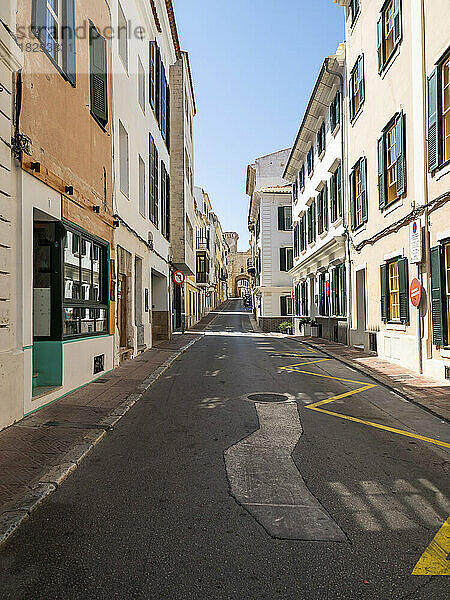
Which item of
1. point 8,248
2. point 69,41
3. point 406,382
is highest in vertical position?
point 69,41

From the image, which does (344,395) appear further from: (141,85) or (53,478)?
(141,85)

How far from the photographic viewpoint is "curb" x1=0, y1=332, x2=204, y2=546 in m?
3.78

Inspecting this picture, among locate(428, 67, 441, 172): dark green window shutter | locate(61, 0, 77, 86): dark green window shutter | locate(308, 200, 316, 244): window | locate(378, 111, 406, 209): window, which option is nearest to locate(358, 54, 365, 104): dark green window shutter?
locate(378, 111, 406, 209): window

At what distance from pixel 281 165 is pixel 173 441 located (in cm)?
4153

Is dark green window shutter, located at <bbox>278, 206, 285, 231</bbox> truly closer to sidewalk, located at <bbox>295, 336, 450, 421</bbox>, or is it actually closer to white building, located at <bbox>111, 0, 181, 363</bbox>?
white building, located at <bbox>111, 0, 181, 363</bbox>

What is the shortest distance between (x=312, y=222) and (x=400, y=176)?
14223 millimetres

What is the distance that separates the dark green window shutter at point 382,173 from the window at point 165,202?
9.63 metres

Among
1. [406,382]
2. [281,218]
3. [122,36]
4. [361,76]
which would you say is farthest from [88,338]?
[281,218]

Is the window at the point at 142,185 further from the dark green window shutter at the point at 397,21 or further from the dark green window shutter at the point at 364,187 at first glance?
the dark green window shutter at the point at 397,21

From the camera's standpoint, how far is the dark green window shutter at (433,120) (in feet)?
33.4

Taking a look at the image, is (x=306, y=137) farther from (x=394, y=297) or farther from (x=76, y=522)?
(x=76, y=522)

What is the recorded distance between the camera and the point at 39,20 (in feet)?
24.7

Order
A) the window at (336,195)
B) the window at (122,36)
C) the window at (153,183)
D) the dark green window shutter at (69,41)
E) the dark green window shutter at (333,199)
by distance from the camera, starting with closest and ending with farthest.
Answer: the dark green window shutter at (69,41) < the window at (122,36) < the window at (153,183) < the window at (336,195) < the dark green window shutter at (333,199)

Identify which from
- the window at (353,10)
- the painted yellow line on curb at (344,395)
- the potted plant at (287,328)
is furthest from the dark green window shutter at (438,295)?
the potted plant at (287,328)
